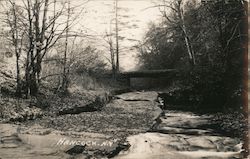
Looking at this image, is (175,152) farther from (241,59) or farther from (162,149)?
(241,59)

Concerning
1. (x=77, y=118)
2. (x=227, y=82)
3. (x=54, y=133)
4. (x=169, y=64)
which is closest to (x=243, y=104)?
(x=227, y=82)

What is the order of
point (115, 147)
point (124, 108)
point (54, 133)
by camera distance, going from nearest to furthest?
point (115, 147), point (54, 133), point (124, 108)

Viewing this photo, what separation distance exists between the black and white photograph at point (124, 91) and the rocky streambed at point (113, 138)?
0.02m

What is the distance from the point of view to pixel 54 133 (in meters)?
8.90

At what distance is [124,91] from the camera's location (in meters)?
20.7

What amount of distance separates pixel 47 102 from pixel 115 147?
592 cm

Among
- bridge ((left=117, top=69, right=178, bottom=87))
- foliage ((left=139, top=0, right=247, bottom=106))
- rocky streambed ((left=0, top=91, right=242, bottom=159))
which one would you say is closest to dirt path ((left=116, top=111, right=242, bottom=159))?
rocky streambed ((left=0, top=91, right=242, bottom=159))

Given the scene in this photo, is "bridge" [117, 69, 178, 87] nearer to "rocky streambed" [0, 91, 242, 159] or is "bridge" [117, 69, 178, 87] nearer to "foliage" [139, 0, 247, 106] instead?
"foliage" [139, 0, 247, 106]

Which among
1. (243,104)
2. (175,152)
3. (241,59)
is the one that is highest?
(241,59)

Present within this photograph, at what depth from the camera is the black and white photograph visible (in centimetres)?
816

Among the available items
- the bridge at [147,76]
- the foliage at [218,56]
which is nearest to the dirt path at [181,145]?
the foliage at [218,56]

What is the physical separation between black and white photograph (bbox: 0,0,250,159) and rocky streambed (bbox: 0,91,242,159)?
0.08 feet

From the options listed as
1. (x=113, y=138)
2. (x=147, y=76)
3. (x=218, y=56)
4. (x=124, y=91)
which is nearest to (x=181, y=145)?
(x=113, y=138)

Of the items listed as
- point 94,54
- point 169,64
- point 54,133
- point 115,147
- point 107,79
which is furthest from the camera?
point 169,64
